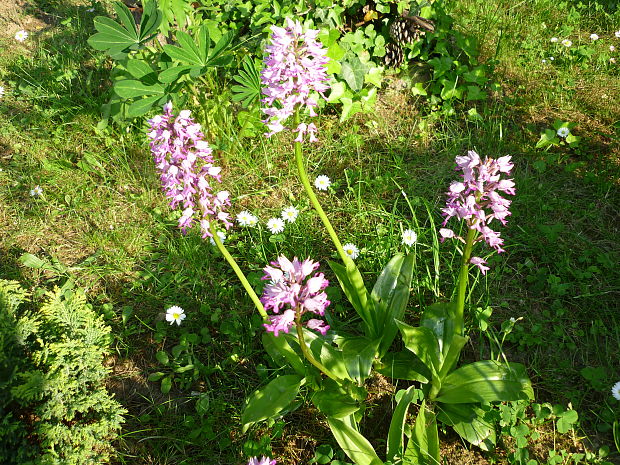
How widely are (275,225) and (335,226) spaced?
365 mm

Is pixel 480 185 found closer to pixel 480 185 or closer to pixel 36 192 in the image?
pixel 480 185

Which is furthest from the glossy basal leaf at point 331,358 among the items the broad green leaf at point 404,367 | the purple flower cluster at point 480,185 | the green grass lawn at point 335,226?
the purple flower cluster at point 480,185

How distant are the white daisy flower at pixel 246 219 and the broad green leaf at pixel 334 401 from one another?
1154mm

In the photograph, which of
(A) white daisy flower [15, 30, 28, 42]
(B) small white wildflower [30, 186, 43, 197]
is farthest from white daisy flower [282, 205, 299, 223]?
(A) white daisy flower [15, 30, 28, 42]

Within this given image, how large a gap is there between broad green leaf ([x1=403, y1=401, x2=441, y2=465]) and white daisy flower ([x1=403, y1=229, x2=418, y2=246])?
0.95 meters

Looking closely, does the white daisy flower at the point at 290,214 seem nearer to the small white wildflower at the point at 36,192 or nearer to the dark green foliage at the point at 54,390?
the dark green foliage at the point at 54,390

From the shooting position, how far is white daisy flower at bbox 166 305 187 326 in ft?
8.23

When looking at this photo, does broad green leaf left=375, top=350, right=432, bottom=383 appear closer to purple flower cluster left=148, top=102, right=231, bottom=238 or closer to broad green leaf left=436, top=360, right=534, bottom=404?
broad green leaf left=436, top=360, right=534, bottom=404

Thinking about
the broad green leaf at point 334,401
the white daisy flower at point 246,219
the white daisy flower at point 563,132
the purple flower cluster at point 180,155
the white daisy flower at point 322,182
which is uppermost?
the purple flower cluster at point 180,155

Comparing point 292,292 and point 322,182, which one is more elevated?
point 292,292

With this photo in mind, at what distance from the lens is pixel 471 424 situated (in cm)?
200

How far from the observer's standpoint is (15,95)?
402cm

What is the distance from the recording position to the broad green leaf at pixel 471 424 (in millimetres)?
1973

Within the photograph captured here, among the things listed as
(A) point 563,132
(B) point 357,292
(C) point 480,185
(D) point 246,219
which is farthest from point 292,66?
(A) point 563,132
